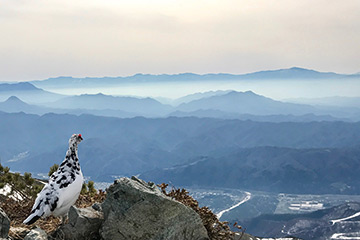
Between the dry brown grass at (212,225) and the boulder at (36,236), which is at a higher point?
the boulder at (36,236)

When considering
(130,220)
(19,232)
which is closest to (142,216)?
(130,220)

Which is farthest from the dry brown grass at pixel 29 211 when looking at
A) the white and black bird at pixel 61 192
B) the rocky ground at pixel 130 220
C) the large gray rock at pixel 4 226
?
the large gray rock at pixel 4 226

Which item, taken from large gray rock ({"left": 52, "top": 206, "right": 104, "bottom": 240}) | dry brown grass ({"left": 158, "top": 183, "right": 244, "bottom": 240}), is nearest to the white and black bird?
large gray rock ({"left": 52, "top": 206, "right": 104, "bottom": 240})

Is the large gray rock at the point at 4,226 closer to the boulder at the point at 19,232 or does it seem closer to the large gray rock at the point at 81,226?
the boulder at the point at 19,232

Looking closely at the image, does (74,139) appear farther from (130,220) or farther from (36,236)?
(130,220)

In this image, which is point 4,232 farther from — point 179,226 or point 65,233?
point 179,226
